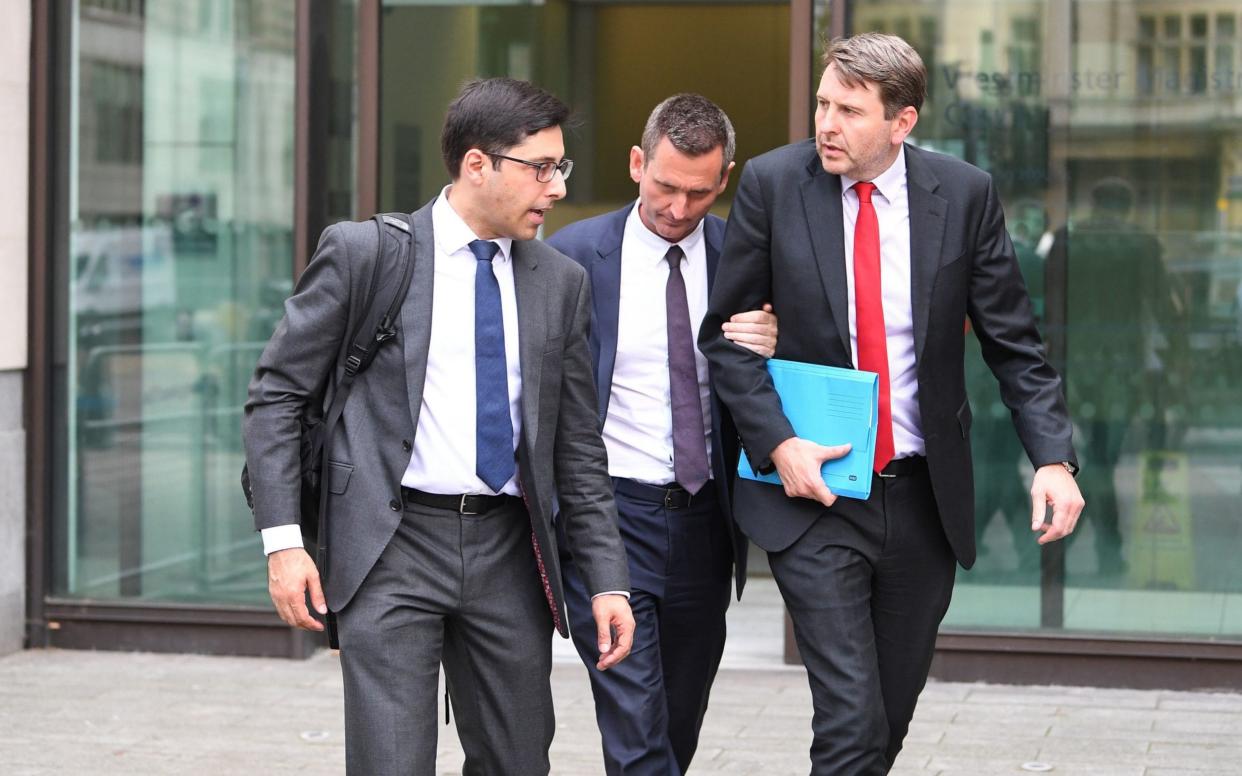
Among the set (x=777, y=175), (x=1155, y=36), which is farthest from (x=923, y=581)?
(x=1155, y=36)

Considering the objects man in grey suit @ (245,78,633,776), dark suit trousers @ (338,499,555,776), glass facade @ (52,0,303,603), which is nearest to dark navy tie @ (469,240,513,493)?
man in grey suit @ (245,78,633,776)

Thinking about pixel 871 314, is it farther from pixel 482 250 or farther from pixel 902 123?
pixel 482 250

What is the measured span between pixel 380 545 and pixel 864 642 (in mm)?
1170

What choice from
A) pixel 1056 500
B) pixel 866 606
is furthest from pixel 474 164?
pixel 1056 500

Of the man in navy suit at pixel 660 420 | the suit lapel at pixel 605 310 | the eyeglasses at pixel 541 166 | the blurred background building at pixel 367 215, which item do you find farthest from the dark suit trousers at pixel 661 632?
the blurred background building at pixel 367 215

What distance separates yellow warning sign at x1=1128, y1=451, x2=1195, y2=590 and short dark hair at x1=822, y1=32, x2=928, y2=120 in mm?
3496

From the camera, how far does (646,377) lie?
15.1 feet

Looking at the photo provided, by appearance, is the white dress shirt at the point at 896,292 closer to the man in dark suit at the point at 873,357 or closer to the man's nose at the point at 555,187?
the man in dark suit at the point at 873,357

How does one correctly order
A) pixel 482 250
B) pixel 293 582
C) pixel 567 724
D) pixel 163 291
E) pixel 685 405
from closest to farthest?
pixel 293 582 < pixel 482 250 < pixel 685 405 < pixel 567 724 < pixel 163 291

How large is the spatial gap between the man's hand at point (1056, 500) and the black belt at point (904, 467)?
0.26 m

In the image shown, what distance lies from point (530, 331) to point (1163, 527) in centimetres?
417

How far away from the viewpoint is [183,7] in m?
7.75

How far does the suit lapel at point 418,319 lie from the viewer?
371cm

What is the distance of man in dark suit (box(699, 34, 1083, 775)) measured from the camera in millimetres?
4121
